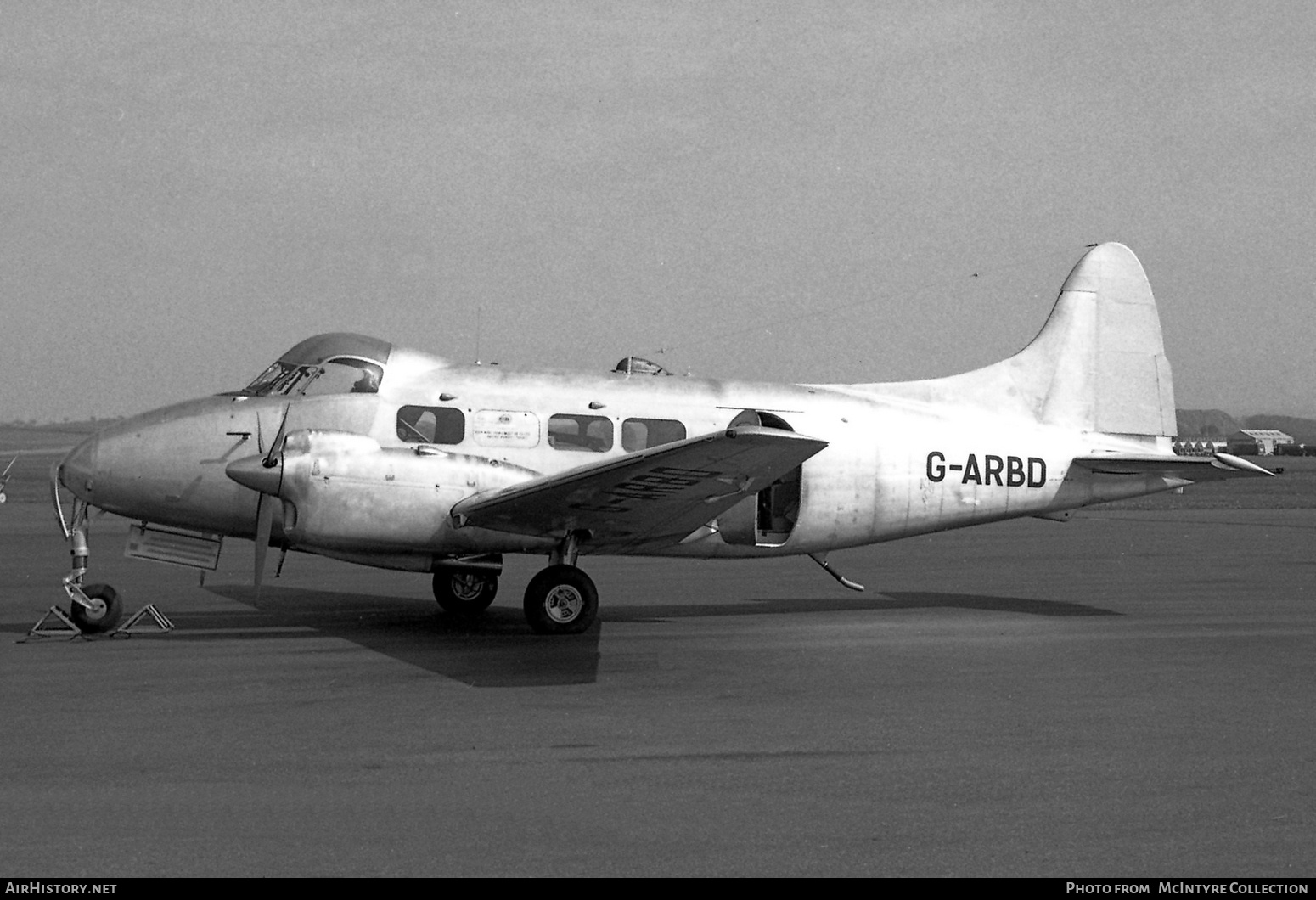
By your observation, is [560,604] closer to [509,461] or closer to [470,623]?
[470,623]

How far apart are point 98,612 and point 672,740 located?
281 inches

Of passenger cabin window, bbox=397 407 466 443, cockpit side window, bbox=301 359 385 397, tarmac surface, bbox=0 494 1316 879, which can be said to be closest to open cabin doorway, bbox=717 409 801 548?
tarmac surface, bbox=0 494 1316 879

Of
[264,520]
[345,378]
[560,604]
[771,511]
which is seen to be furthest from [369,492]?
[771,511]

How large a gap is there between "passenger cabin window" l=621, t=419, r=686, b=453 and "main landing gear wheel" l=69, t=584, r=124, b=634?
5.71 metres

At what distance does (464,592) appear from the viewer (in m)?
14.8

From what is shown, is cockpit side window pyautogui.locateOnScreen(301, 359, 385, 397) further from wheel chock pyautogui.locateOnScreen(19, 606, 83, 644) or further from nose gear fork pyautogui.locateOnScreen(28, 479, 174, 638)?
wheel chock pyautogui.locateOnScreen(19, 606, 83, 644)

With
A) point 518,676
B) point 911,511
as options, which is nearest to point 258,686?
point 518,676

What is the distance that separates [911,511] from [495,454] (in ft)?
17.1

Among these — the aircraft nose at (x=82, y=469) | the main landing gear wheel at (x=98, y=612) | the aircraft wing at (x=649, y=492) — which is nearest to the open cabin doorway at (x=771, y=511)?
the aircraft wing at (x=649, y=492)

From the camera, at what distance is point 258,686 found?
32.7ft

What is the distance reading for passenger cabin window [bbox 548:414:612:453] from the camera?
45.8 feet

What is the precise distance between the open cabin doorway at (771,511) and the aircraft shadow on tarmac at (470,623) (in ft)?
3.95

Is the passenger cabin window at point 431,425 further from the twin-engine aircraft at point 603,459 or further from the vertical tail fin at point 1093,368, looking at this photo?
the vertical tail fin at point 1093,368
